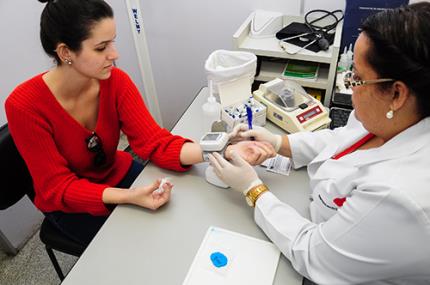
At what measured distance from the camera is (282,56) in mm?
1651

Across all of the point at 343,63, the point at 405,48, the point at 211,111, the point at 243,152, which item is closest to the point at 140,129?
the point at 211,111

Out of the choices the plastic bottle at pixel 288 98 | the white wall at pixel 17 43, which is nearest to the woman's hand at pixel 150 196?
the plastic bottle at pixel 288 98

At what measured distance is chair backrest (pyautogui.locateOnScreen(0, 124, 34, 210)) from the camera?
115 cm

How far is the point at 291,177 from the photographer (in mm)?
1145

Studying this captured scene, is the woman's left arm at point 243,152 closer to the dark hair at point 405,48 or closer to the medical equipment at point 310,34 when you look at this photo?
the dark hair at point 405,48

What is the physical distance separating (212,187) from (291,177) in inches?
10.8

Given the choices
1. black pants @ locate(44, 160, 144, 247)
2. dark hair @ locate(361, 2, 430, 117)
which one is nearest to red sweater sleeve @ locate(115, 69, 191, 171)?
black pants @ locate(44, 160, 144, 247)

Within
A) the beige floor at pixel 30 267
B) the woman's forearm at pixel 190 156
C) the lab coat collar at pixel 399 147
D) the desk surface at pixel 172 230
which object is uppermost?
the lab coat collar at pixel 399 147

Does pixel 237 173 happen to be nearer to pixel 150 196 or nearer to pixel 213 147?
pixel 213 147

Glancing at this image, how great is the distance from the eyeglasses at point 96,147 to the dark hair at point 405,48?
0.96 meters

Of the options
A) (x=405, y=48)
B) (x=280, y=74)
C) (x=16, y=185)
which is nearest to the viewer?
(x=405, y=48)

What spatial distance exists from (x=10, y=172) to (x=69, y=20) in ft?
1.88

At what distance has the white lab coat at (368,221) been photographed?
0.68 meters

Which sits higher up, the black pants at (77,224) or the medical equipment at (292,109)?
the medical equipment at (292,109)
